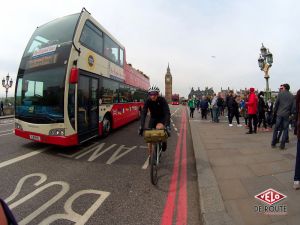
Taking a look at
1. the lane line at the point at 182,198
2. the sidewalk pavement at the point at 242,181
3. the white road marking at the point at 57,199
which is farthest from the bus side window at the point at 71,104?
the sidewalk pavement at the point at 242,181

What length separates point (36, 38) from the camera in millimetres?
7648

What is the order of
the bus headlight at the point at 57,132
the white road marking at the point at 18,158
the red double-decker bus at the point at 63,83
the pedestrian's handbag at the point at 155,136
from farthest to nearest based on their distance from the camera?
the red double-decker bus at the point at 63,83
the bus headlight at the point at 57,132
the white road marking at the point at 18,158
the pedestrian's handbag at the point at 155,136

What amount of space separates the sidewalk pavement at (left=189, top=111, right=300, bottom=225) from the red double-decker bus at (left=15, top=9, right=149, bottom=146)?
3671mm

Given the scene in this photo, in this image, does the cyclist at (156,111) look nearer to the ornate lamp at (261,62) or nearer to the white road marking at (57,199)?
the white road marking at (57,199)

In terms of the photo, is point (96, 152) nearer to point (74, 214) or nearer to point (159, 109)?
point (159, 109)

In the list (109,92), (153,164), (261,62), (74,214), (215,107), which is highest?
(261,62)

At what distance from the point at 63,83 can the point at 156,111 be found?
9.22 ft

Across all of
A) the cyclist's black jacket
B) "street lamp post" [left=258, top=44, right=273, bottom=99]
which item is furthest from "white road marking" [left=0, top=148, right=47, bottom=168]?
"street lamp post" [left=258, top=44, right=273, bottom=99]

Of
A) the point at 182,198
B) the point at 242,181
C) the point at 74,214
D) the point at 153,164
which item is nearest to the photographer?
the point at 74,214

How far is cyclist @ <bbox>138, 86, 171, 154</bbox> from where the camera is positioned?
17.0 feet

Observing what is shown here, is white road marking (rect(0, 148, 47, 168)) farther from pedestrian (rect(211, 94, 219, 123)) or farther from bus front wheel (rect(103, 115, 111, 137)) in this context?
pedestrian (rect(211, 94, 219, 123))

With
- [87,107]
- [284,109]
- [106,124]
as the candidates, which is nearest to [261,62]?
[284,109]

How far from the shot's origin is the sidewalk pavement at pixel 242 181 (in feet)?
10.2

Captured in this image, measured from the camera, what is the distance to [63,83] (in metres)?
6.48
